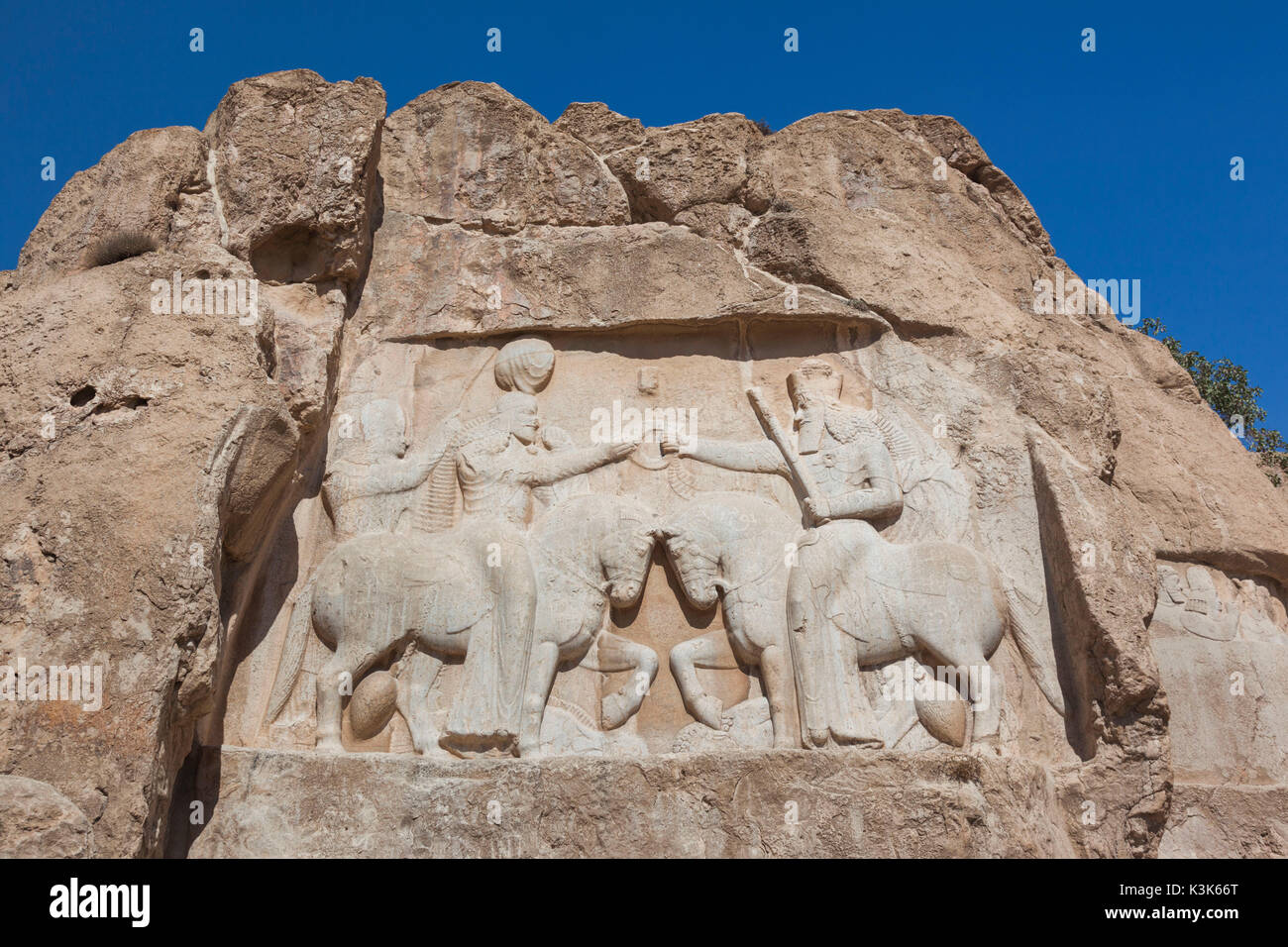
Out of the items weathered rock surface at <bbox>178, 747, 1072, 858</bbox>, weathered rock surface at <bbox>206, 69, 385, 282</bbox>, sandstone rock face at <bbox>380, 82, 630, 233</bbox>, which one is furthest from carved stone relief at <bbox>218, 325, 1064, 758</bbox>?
sandstone rock face at <bbox>380, 82, 630, 233</bbox>

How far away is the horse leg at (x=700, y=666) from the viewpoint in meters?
6.28

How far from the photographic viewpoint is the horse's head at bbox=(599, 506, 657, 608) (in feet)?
21.3

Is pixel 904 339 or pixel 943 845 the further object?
pixel 904 339

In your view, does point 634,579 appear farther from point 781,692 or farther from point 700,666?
point 781,692

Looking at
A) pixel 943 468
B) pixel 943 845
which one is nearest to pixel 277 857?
pixel 943 845

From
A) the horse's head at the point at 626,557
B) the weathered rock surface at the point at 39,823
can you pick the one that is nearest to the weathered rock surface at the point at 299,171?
the horse's head at the point at 626,557

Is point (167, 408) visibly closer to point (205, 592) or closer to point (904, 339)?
point (205, 592)

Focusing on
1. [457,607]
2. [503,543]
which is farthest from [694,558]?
[457,607]

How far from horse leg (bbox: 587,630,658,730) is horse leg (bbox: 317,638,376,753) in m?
1.16

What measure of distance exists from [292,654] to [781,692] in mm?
2487

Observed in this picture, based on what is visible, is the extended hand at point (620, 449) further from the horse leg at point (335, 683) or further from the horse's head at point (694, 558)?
the horse leg at point (335, 683)

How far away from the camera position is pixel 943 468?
270 inches

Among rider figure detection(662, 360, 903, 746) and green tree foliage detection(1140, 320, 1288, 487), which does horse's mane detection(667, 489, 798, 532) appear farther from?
green tree foliage detection(1140, 320, 1288, 487)

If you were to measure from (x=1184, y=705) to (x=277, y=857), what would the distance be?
499cm
